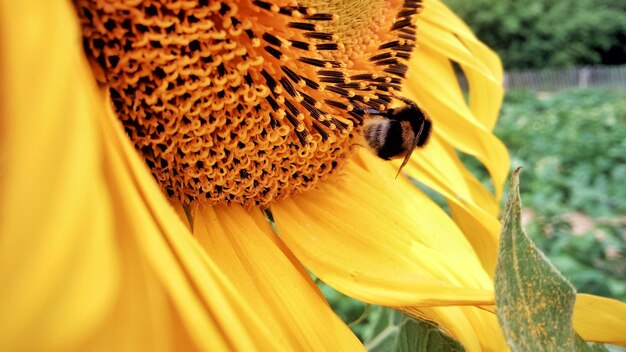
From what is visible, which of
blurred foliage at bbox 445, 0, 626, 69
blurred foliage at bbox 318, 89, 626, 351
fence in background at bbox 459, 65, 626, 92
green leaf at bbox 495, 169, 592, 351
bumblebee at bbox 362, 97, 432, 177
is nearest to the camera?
green leaf at bbox 495, 169, 592, 351

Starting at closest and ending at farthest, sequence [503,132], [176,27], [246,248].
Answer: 1. [176,27]
2. [246,248]
3. [503,132]

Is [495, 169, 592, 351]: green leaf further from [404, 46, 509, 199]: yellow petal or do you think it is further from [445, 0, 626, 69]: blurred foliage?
[445, 0, 626, 69]: blurred foliage

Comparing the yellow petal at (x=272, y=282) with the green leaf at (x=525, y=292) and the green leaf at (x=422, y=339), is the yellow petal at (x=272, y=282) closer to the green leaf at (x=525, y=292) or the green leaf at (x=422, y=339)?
the green leaf at (x=422, y=339)

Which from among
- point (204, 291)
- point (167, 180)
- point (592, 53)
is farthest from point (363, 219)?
point (592, 53)

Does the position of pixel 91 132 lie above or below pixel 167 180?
above

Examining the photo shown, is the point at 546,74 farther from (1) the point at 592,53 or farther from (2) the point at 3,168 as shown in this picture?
(2) the point at 3,168

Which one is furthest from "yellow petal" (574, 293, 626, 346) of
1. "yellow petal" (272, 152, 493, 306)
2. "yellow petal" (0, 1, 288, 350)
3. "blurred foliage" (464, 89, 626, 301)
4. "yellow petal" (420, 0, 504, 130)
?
"blurred foliage" (464, 89, 626, 301)
